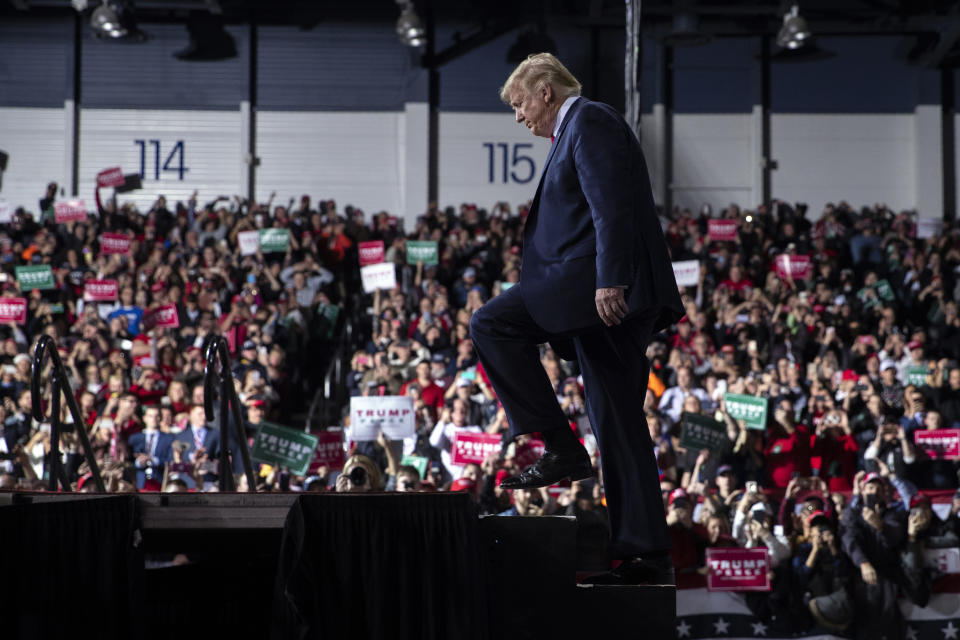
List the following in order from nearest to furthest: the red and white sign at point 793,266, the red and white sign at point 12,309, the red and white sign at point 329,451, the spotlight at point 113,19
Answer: the red and white sign at point 329,451, the red and white sign at point 12,309, the red and white sign at point 793,266, the spotlight at point 113,19

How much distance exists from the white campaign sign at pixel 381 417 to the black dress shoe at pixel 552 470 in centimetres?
728

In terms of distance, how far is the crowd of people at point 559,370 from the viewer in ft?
32.2

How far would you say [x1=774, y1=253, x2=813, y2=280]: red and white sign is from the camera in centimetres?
1664

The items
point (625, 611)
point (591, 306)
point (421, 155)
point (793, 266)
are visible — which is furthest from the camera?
point (421, 155)

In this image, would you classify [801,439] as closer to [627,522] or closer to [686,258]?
[686,258]

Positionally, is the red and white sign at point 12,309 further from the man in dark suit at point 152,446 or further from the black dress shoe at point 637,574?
the black dress shoe at point 637,574

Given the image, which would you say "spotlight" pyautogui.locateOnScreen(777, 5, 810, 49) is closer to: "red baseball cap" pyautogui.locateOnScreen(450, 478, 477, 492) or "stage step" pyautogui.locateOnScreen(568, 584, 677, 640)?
"red baseball cap" pyautogui.locateOnScreen(450, 478, 477, 492)

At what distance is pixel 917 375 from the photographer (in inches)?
498

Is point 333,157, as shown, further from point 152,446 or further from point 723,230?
point 152,446

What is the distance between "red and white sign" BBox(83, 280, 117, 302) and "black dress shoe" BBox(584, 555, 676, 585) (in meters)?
12.6

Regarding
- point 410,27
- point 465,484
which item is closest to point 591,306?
point 465,484

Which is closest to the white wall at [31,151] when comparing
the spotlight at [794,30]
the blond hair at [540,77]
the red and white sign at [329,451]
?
the spotlight at [794,30]

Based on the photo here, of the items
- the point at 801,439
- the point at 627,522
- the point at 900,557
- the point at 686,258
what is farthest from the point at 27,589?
the point at 686,258

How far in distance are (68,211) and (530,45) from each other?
29.8ft
